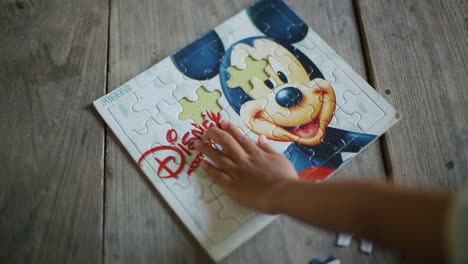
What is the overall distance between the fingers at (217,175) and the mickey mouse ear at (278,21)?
A: 0.31 meters

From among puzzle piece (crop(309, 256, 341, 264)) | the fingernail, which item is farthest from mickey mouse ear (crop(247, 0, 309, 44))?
puzzle piece (crop(309, 256, 341, 264))

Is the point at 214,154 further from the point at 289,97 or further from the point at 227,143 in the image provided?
the point at 289,97

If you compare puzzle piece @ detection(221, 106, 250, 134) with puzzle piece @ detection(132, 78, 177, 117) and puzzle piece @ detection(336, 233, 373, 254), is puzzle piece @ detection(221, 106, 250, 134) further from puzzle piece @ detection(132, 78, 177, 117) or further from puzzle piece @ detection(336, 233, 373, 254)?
puzzle piece @ detection(336, 233, 373, 254)

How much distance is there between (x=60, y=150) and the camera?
2.39 ft

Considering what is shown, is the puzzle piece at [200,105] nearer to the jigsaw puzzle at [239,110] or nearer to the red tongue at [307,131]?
the jigsaw puzzle at [239,110]

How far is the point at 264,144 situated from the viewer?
28.0 inches

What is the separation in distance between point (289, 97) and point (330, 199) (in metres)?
0.30

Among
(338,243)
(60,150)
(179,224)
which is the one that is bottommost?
(338,243)

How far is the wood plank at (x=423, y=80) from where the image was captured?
720 mm

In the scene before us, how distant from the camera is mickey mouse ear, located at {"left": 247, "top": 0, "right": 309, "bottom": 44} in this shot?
2.76 ft

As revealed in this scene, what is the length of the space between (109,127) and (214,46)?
10.2 inches

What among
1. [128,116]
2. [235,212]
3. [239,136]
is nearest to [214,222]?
[235,212]

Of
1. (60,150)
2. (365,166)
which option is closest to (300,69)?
(365,166)

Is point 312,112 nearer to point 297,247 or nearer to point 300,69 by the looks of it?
point 300,69
